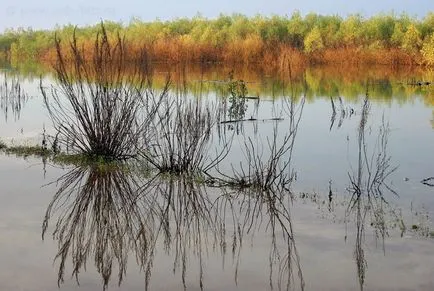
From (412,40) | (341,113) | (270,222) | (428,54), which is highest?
(412,40)

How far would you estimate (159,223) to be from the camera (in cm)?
597

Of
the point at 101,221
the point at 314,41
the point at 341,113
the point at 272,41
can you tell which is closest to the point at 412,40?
the point at 314,41

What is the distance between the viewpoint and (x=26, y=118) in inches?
543

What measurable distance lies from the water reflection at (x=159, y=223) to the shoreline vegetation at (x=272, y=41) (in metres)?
17.9

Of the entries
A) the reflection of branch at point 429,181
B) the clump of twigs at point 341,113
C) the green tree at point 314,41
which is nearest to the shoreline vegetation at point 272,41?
the green tree at point 314,41

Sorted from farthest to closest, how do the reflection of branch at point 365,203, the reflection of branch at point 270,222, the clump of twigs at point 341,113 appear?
the clump of twigs at point 341,113
the reflection of branch at point 365,203
the reflection of branch at point 270,222

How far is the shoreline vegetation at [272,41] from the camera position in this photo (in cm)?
3897

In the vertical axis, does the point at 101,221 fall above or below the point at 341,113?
below

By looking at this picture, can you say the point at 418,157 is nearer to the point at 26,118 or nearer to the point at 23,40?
the point at 26,118

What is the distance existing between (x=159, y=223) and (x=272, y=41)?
41.0 metres

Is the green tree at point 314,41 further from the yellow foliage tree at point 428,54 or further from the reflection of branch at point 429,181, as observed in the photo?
the reflection of branch at point 429,181

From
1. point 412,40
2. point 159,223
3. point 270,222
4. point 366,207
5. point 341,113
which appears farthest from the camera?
point 412,40

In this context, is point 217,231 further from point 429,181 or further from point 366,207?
point 429,181

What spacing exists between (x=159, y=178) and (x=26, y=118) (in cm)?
693
